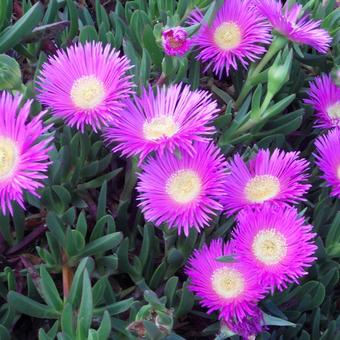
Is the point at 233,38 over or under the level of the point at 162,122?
over

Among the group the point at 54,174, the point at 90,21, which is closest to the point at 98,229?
the point at 54,174

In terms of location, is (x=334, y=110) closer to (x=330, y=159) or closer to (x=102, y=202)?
(x=330, y=159)

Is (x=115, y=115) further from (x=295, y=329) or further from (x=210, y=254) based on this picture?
(x=295, y=329)

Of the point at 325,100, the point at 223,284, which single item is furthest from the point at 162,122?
the point at 325,100

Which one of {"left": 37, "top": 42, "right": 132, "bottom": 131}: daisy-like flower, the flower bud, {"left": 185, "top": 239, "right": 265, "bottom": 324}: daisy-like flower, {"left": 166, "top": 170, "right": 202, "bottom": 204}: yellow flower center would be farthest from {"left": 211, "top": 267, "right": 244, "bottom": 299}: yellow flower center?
the flower bud

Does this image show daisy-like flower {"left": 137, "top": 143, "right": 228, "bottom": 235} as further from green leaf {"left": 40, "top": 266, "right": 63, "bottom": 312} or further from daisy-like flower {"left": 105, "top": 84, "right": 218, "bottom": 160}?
green leaf {"left": 40, "top": 266, "right": 63, "bottom": 312}

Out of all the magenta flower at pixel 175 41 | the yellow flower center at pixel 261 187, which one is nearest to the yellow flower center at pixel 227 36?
the magenta flower at pixel 175 41
